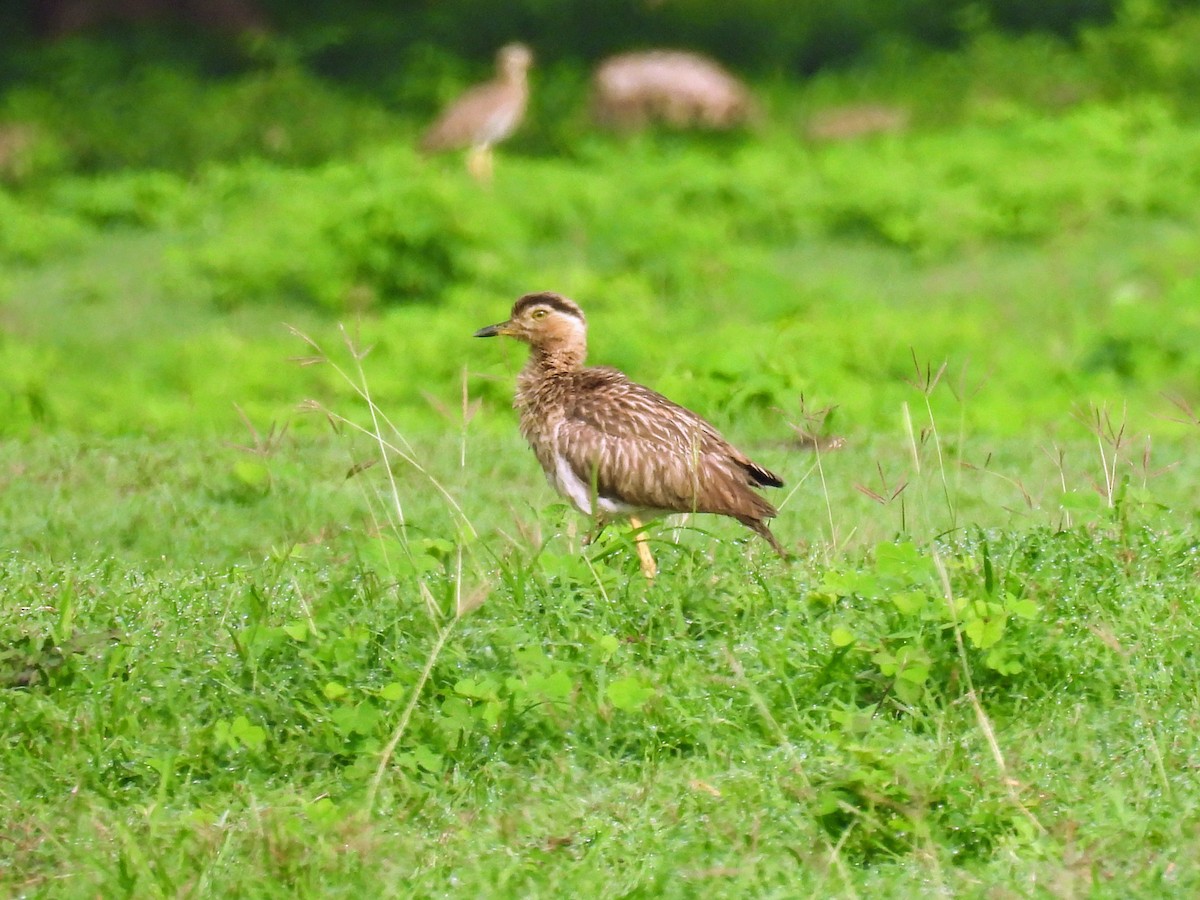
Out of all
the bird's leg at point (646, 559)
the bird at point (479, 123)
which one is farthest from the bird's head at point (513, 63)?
the bird's leg at point (646, 559)

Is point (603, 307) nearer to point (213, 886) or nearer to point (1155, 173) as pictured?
point (1155, 173)

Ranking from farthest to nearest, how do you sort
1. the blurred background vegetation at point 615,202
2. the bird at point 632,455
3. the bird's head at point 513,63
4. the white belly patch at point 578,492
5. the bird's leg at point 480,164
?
the bird's head at point 513,63, the bird's leg at point 480,164, the blurred background vegetation at point 615,202, the white belly patch at point 578,492, the bird at point 632,455

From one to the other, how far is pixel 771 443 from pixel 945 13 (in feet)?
45.7

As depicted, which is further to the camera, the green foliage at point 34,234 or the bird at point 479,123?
the bird at point 479,123

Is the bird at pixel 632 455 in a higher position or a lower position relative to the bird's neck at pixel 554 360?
lower

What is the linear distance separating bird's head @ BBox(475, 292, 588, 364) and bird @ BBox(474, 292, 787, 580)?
1.00 feet

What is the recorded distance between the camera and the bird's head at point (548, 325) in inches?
324

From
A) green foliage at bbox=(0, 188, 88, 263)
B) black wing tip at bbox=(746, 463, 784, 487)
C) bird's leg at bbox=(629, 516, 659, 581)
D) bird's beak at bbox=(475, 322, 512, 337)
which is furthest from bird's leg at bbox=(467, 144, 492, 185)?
bird's leg at bbox=(629, 516, 659, 581)

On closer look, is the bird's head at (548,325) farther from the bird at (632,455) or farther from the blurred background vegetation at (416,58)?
the blurred background vegetation at (416,58)

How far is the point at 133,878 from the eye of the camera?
467 cm

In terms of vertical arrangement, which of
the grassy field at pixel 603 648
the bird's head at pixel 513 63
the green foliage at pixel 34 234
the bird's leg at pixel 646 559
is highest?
the bird's head at pixel 513 63

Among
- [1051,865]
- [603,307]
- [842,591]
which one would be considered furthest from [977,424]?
[1051,865]

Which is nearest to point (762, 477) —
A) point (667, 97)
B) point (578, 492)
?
point (578, 492)

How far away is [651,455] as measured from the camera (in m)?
7.30
